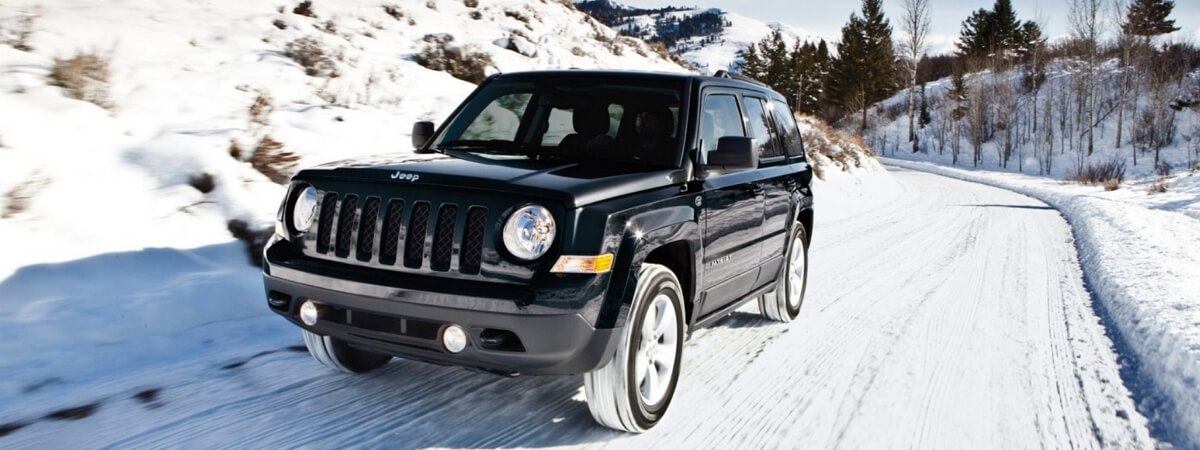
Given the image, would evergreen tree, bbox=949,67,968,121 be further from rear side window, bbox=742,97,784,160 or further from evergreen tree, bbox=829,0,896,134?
rear side window, bbox=742,97,784,160

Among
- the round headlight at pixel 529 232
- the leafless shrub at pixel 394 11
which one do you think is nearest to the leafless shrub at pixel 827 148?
the leafless shrub at pixel 394 11

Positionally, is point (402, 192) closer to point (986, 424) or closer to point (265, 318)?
point (265, 318)

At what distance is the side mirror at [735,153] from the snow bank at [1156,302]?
95.1 inches

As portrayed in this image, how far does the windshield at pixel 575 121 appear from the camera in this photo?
414 centimetres

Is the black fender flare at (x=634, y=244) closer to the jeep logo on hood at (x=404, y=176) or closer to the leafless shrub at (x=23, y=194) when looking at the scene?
the jeep logo on hood at (x=404, y=176)

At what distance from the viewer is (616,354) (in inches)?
133

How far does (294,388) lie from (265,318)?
1.38m

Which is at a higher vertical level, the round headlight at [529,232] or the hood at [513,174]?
the hood at [513,174]

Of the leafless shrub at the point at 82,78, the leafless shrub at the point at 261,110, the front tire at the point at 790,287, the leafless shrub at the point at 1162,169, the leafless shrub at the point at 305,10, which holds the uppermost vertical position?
the leafless shrub at the point at 305,10

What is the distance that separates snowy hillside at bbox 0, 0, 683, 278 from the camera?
5746mm

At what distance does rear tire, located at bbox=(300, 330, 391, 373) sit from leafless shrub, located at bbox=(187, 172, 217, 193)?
2.99 meters

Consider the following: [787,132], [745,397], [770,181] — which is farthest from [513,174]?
[787,132]

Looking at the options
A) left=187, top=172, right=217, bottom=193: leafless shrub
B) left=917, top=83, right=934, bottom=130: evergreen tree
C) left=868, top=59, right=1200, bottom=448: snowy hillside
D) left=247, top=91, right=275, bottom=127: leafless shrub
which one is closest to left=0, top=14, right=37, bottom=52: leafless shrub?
left=247, top=91, right=275, bottom=127: leafless shrub

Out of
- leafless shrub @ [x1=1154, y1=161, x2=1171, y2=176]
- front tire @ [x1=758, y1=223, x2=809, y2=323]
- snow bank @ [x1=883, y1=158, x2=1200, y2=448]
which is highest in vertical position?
front tire @ [x1=758, y1=223, x2=809, y2=323]
